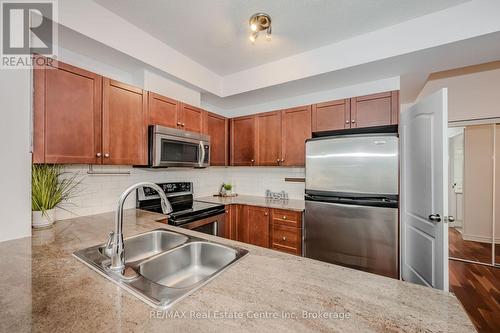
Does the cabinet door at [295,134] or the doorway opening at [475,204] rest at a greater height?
the cabinet door at [295,134]

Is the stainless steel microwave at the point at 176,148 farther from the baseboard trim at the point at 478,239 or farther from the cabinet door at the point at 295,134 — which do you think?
the baseboard trim at the point at 478,239

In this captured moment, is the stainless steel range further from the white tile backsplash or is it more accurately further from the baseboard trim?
the baseboard trim

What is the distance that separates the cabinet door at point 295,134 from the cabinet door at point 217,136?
3.05ft

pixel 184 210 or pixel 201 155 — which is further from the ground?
pixel 201 155

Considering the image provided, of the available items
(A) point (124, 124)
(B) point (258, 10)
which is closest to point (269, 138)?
(B) point (258, 10)

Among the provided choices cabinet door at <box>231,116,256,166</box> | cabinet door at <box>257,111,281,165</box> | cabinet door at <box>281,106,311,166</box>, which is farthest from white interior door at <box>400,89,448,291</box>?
cabinet door at <box>231,116,256,166</box>

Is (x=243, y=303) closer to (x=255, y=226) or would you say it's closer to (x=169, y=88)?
(x=255, y=226)

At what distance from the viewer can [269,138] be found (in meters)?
3.01

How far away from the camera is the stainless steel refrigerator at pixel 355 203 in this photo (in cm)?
202

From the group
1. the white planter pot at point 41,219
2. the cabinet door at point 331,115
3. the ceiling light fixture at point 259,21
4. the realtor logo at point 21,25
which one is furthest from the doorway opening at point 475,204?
the realtor logo at point 21,25

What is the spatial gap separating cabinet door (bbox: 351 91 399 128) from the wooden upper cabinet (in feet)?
6.20

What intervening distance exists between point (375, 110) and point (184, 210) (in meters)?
2.37

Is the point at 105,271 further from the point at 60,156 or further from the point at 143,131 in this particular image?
the point at 143,131

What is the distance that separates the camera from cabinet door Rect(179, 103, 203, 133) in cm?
253
